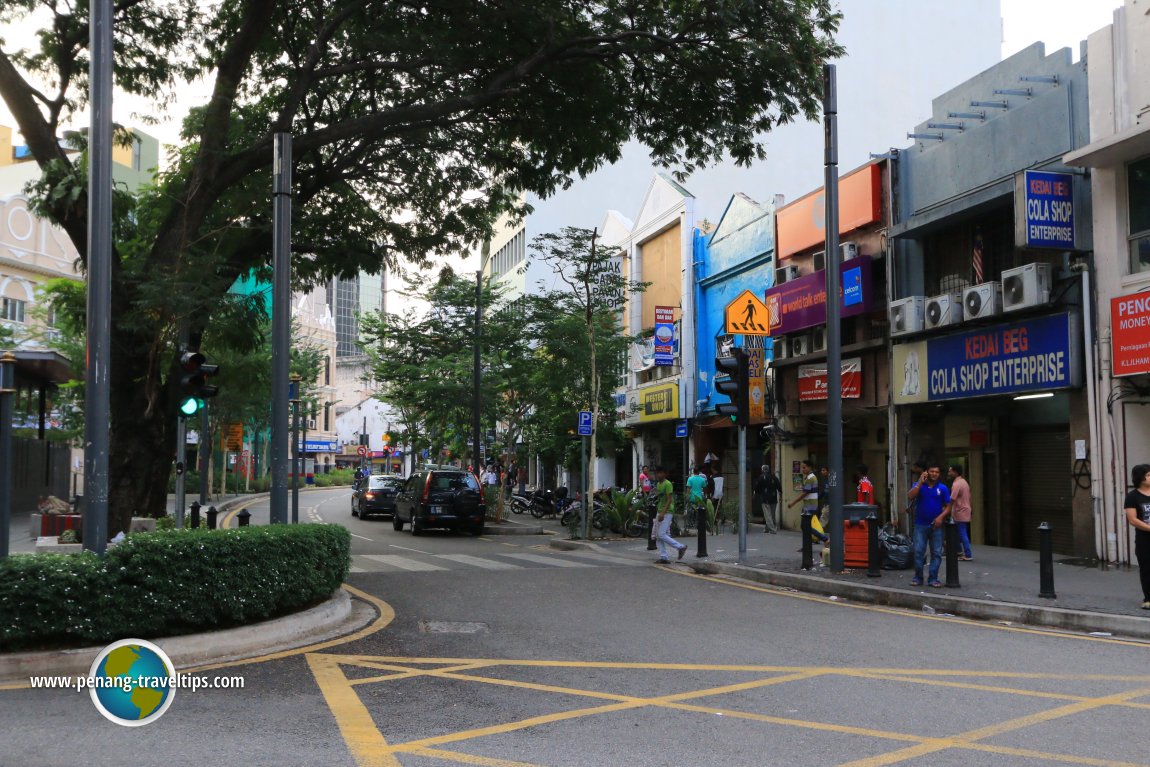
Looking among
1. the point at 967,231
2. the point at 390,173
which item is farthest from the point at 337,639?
the point at 967,231

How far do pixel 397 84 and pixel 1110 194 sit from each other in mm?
11208

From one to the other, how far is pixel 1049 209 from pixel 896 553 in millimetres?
5926

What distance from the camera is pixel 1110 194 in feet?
50.3

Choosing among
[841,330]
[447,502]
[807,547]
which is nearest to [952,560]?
[807,547]

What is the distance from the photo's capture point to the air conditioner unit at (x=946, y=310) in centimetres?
1831

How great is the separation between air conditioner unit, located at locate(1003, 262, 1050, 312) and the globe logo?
14147 millimetres

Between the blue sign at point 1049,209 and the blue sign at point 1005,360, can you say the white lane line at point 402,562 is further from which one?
the blue sign at point 1049,209

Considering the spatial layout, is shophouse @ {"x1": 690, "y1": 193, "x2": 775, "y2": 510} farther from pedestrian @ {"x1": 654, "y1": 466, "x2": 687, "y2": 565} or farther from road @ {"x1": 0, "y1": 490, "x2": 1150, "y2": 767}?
road @ {"x1": 0, "y1": 490, "x2": 1150, "y2": 767}

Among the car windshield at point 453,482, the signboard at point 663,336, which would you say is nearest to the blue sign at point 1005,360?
the car windshield at point 453,482

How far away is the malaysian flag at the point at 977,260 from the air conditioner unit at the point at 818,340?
4.83 meters

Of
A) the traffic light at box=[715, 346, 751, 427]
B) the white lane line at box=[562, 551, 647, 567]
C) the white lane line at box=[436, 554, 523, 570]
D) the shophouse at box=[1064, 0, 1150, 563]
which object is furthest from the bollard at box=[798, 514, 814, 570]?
the white lane line at box=[436, 554, 523, 570]

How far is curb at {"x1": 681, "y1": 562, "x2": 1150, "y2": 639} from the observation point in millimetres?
10086

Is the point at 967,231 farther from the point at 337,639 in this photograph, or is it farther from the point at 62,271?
the point at 62,271

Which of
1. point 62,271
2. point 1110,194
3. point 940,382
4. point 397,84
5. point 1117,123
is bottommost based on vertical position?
point 940,382
